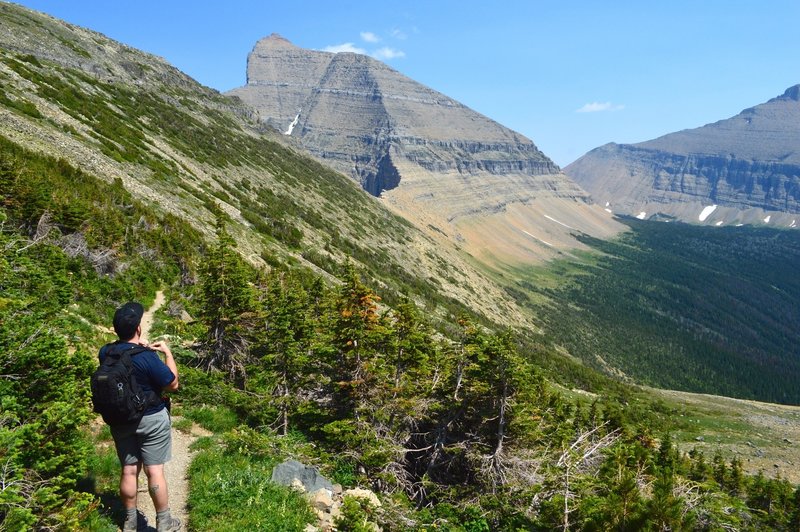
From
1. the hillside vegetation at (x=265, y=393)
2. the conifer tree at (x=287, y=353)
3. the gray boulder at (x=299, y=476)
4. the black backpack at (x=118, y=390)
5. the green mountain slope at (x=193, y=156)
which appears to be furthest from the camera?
the green mountain slope at (x=193, y=156)

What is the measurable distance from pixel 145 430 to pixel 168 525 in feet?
5.24

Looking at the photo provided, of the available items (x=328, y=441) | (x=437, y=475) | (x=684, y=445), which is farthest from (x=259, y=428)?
(x=684, y=445)

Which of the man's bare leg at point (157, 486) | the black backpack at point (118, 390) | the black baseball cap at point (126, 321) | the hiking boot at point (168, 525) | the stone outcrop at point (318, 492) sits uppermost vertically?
the black baseball cap at point (126, 321)

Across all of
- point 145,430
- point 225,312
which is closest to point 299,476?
point 145,430

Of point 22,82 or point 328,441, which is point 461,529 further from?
point 22,82

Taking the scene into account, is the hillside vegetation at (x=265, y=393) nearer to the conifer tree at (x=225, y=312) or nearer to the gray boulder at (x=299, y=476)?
the conifer tree at (x=225, y=312)

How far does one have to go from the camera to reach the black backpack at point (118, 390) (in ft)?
19.8

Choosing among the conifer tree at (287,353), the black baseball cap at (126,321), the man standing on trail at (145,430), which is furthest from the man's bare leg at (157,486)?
the conifer tree at (287,353)

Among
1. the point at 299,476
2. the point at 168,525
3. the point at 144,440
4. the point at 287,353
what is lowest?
the point at 299,476

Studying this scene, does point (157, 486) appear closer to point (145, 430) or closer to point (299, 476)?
point (145, 430)

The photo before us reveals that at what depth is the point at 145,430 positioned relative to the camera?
6.66 metres

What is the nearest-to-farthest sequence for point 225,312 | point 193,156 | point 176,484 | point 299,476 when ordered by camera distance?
point 176,484 < point 299,476 < point 225,312 < point 193,156

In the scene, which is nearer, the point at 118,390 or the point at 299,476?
the point at 118,390

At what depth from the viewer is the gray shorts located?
260 inches
